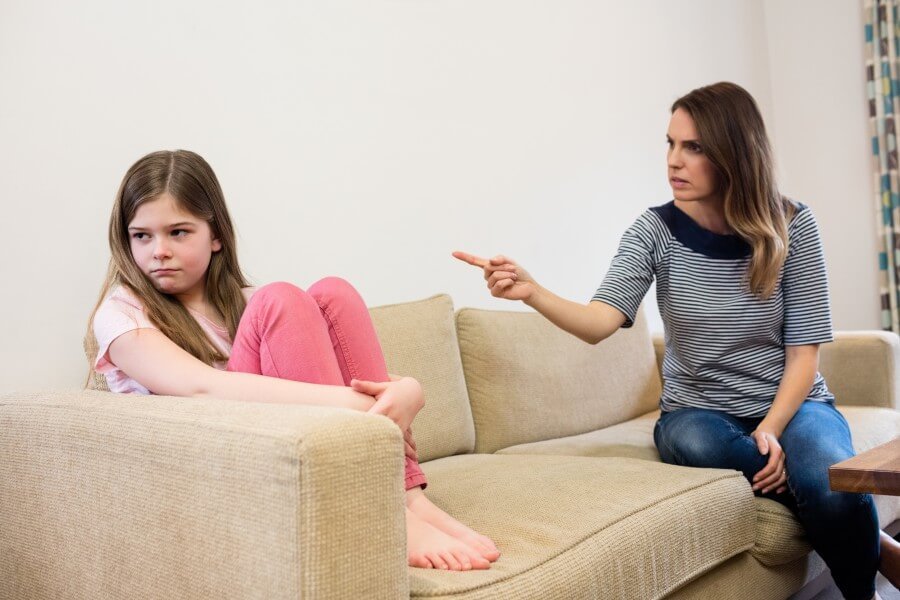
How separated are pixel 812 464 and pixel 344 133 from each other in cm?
139

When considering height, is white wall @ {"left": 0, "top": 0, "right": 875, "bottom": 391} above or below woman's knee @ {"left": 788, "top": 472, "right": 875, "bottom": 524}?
above

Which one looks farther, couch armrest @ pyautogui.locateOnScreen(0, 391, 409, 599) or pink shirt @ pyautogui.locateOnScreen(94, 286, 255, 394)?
pink shirt @ pyautogui.locateOnScreen(94, 286, 255, 394)

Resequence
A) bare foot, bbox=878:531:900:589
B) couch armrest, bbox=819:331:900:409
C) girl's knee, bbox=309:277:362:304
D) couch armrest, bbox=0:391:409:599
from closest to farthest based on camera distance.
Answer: couch armrest, bbox=0:391:409:599
girl's knee, bbox=309:277:362:304
bare foot, bbox=878:531:900:589
couch armrest, bbox=819:331:900:409

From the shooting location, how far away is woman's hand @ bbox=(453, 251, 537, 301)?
1697 mm

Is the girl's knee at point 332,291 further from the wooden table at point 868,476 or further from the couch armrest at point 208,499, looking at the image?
the wooden table at point 868,476

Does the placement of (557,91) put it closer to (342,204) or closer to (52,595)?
(342,204)

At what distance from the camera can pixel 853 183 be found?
4352 mm

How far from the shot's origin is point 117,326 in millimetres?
1407

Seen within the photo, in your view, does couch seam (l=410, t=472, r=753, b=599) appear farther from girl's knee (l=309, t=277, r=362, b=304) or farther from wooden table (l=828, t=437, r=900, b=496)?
girl's knee (l=309, t=277, r=362, b=304)

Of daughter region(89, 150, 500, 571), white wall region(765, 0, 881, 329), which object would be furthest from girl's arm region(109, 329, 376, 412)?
white wall region(765, 0, 881, 329)

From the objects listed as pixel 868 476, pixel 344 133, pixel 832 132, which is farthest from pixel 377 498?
pixel 832 132

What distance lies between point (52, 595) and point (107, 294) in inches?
19.7

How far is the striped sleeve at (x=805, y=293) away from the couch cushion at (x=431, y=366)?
2.46 ft

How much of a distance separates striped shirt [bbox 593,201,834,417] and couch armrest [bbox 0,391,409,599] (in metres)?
1.02
